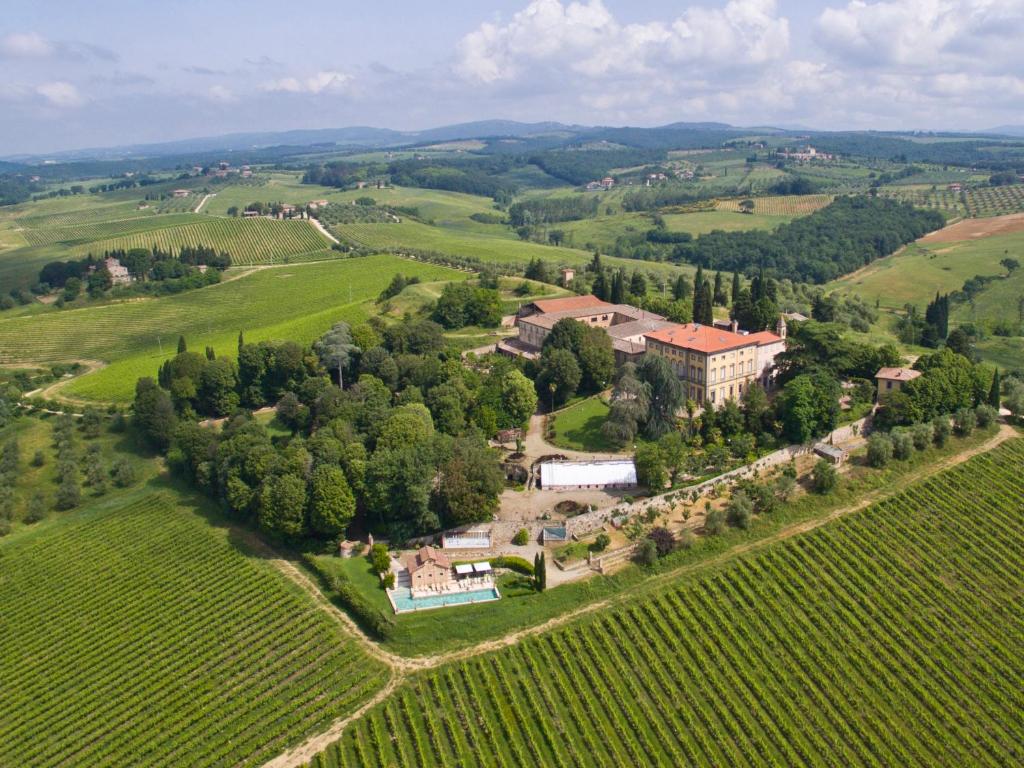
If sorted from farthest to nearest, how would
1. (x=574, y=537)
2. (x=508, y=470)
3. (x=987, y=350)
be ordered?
(x=987, y=350)
(x=508, y=470)
(x=574, y=537)

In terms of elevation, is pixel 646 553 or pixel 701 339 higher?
pixel 701 339

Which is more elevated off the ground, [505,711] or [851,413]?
[851,413]

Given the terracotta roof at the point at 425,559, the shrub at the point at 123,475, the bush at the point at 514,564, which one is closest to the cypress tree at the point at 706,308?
the bush at the point at 514,564

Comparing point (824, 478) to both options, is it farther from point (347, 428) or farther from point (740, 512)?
point (347, 428)

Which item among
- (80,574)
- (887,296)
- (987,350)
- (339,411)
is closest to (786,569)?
(339,411)

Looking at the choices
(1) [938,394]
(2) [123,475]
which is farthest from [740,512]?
(2) [123,475]

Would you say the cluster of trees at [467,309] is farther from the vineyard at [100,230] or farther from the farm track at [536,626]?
the vineyard at [100,230]

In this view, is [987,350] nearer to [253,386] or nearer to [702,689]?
[702,689]
